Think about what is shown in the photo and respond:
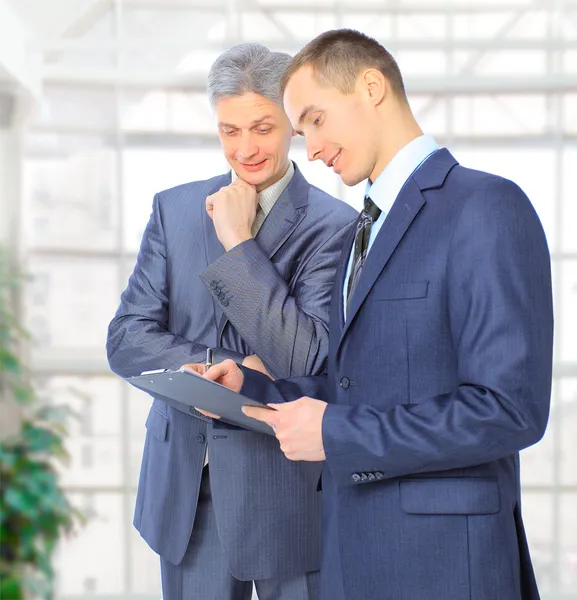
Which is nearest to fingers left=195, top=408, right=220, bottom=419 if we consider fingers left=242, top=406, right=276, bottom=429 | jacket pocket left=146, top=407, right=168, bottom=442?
jacket pocket left=146, top=407, right=168, bottom=442

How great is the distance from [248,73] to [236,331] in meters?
0.53

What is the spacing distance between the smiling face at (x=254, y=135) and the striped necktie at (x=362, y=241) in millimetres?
404

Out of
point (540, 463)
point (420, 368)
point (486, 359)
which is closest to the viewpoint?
point (486, 359)

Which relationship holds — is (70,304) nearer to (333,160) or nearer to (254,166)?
(254,166)

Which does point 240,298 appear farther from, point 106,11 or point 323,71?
point 106,11

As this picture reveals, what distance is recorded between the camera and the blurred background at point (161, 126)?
3805 mm

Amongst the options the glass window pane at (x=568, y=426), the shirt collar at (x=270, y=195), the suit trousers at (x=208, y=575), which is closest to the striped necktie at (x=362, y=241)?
the shirt collar at (x=270, y=195)

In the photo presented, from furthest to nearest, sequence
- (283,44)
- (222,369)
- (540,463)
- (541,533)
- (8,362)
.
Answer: (541,533), (540,463), (283,44), (8,362), (222,369)

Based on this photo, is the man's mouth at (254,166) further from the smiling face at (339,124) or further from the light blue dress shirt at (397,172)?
the light blue dress shirt at (397,172)

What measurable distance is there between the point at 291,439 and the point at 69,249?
2.79 m

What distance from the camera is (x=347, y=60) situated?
1408 millimetres

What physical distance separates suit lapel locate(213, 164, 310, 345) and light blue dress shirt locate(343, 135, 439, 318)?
40cm

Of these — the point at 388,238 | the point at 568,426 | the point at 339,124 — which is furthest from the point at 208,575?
the point at 568,426

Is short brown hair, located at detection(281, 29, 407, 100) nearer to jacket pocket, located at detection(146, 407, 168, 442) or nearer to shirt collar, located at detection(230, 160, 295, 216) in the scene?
shirt collar, located at detection(230, 160, 295, 216)
